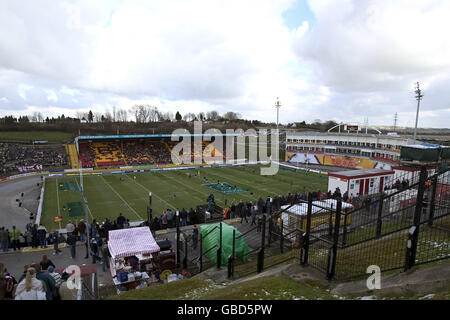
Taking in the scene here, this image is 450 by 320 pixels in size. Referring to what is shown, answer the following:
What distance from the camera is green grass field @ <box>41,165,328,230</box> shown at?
2442cm

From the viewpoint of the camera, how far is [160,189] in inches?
1261

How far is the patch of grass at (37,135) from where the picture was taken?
63.6 meters

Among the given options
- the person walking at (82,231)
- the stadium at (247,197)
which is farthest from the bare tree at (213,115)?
the person walking at (82,231)

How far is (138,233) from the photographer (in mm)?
11938

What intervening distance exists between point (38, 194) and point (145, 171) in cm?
1608

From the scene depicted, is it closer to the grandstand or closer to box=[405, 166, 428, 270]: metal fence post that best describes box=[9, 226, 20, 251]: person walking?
box=[405, 166, 428, 270]: metal fence post

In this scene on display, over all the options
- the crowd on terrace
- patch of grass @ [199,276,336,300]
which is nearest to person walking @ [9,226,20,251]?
patch of grass @ [199,276,336,300]

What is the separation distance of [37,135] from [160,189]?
52.1 m

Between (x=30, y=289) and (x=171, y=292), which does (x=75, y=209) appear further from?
(x=30, y=289)

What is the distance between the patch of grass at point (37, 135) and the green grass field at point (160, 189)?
31255 millimetres

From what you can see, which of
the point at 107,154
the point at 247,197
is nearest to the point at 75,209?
the point at 247,197

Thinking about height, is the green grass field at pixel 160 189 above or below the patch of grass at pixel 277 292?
below

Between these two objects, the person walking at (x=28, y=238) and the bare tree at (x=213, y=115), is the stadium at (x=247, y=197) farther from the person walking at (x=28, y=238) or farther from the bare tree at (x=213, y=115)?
the bare tree at (x=213, y=115)

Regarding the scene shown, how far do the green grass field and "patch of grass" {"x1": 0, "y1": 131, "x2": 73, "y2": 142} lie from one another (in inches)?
1231
